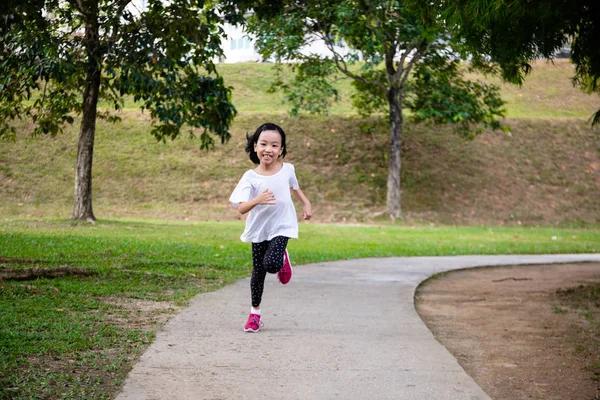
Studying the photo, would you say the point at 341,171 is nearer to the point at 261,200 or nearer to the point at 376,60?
the point at 376,60

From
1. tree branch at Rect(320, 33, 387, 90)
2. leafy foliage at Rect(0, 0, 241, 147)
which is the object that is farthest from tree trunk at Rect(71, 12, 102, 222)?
tree branch at Rect(320, 33, 387, 90)

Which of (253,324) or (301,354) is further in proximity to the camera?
(253,324)

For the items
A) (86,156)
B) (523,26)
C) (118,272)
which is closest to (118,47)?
(86,156)

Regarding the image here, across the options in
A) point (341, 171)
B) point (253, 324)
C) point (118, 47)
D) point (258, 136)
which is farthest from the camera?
point (341, 171)

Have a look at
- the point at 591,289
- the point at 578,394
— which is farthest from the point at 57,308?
the point at 591,289

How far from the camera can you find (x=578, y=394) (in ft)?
18.1

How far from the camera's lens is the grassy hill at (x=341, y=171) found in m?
29.3

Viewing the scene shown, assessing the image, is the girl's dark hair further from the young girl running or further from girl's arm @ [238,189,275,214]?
girl's arm @ [238,189,275,214]

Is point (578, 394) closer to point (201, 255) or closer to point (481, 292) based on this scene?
point (481, 292)

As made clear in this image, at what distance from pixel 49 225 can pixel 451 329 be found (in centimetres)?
1460

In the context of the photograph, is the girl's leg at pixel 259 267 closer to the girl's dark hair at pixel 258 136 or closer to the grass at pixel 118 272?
A: the girl's dark hair at pixel 258 136

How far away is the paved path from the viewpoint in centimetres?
474

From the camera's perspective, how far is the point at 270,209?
693 centimetres

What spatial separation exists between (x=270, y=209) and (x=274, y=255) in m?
0.41
